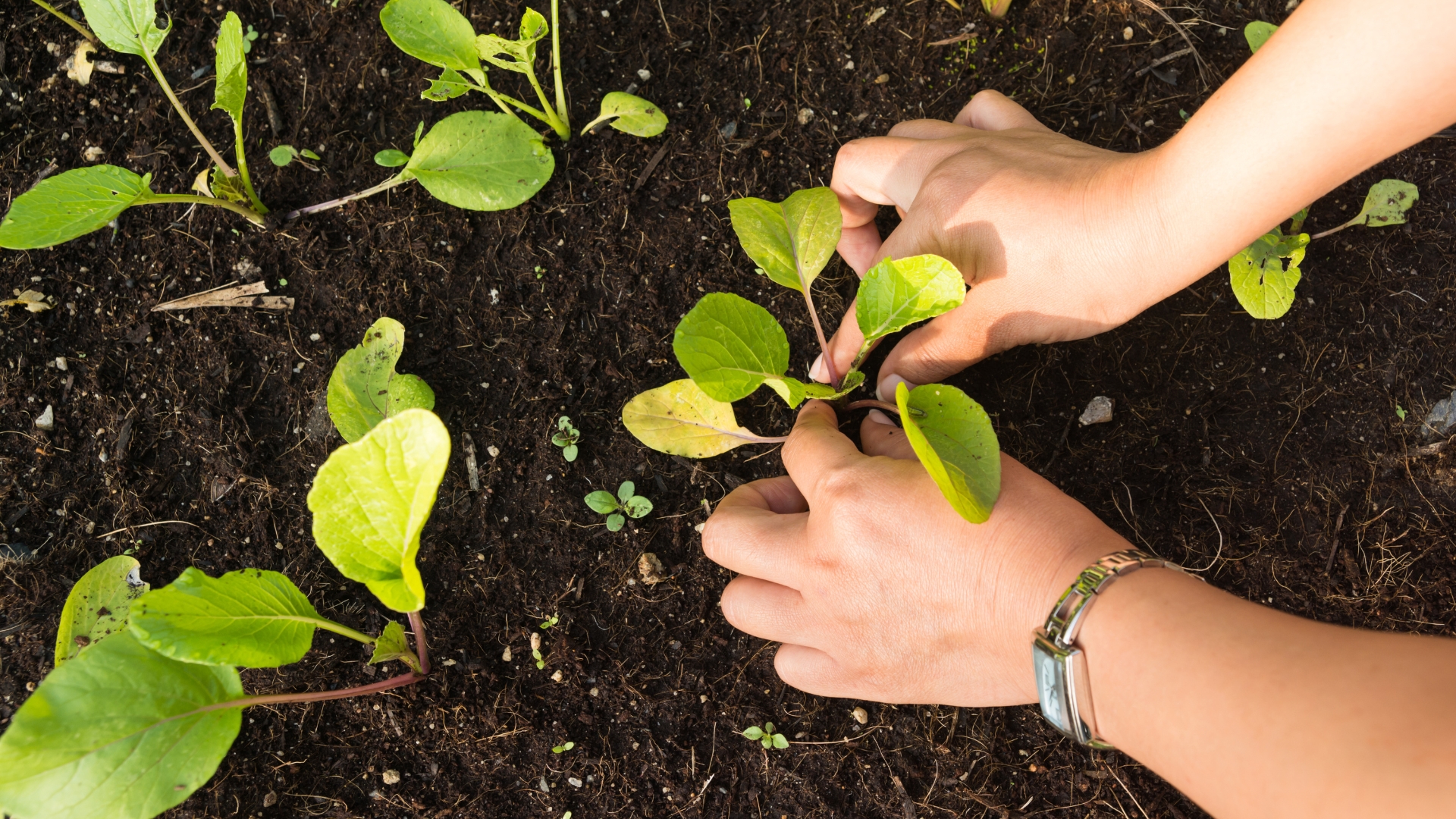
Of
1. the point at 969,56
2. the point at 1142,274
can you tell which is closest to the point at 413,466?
the point at 1142,274

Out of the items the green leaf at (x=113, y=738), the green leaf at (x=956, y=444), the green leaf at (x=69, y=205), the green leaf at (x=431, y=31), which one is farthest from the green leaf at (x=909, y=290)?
the green leaf at (x=69, y=205)

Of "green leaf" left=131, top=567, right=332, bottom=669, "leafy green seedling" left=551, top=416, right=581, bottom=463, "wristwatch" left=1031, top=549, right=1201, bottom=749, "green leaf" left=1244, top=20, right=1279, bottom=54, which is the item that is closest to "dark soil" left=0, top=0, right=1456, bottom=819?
"leafy green seedling" left=551, top=416, right=581, bottom=463

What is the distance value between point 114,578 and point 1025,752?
1528 mm

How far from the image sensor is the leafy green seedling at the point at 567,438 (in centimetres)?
137

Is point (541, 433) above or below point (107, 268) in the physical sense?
below

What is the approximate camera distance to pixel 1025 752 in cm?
130

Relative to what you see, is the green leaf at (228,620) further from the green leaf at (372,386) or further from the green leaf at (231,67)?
the green leaf at (231,67)

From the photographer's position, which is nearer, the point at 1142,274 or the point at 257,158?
the point at 1142,274

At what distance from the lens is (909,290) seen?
3.28 ft

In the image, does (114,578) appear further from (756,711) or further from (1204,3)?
(1204,3)

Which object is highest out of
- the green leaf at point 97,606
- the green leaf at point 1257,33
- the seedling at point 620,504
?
the green leaf at point 1257,33

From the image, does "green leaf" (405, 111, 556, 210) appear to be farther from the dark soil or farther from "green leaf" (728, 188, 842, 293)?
"green leaf" (728, 188, 842, 293)

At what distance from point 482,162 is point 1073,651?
46.8 inches

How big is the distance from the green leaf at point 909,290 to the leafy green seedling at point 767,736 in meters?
0.71
